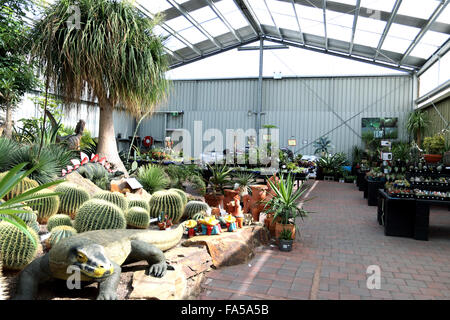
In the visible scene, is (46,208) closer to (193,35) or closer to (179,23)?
(179,23)

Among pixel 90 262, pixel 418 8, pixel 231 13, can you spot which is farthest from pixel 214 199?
pixel 231 13

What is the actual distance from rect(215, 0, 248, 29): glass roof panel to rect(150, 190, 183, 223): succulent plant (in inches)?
363

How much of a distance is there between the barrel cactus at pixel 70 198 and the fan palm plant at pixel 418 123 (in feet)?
43.4

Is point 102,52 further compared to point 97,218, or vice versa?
point 102,52

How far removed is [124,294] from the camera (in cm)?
230

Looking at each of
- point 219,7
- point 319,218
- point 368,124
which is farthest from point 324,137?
point 319,218

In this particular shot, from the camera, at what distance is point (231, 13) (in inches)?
499

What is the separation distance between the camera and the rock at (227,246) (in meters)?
3.30

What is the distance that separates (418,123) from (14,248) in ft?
47.1

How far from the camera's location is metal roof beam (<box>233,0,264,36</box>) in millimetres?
11985

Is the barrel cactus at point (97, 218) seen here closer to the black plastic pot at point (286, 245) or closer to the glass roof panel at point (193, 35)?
the black plastic pot at point (286, 245)

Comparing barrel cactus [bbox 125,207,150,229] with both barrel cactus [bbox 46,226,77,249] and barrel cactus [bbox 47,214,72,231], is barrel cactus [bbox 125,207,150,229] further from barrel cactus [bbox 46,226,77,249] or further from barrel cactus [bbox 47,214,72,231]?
barrel cactus [bbox 46,226,77,249]

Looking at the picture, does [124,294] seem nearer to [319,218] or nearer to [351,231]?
[351,231]

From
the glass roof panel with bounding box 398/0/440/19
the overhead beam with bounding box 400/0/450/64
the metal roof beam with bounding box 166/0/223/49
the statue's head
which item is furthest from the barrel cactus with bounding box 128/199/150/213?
the metal roof beam with bounding box 166/0/223/49
